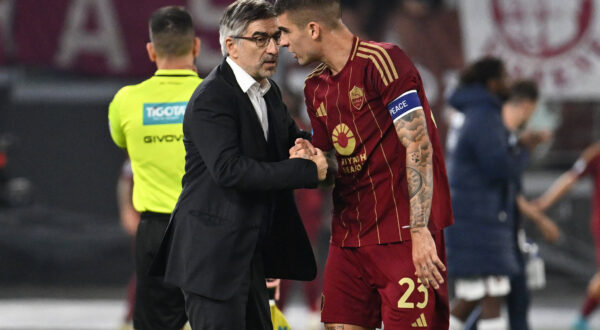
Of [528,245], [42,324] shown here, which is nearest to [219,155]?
[528,245]

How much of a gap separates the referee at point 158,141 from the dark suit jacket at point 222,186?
931 mm

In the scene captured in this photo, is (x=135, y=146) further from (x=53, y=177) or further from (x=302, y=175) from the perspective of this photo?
(x=53, y=177)

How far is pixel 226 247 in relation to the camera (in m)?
4.05

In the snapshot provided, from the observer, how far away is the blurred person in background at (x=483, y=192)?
6.50 meters

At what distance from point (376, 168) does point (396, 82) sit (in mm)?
411

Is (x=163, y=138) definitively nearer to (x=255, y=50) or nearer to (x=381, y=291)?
(x=255, y=50)

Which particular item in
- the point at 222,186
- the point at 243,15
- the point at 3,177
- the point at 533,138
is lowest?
the point at 3,177

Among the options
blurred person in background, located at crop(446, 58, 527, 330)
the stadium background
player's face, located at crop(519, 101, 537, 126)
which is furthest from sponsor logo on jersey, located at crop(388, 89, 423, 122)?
the stadium background

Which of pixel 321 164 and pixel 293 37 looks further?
pixel 293 37

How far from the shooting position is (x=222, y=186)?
4020 millimetres

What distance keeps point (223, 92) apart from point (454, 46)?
27.7 ft

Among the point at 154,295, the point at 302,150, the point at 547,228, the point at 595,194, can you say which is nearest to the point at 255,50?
the point at 302,150

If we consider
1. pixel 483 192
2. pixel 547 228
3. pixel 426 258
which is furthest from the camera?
pixel 547 228

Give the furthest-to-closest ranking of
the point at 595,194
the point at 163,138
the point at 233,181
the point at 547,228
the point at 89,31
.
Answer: the point at 89,31 → the point at 595,194 → the point at 547,228 → the point at 163,138 → the point at 233,181
